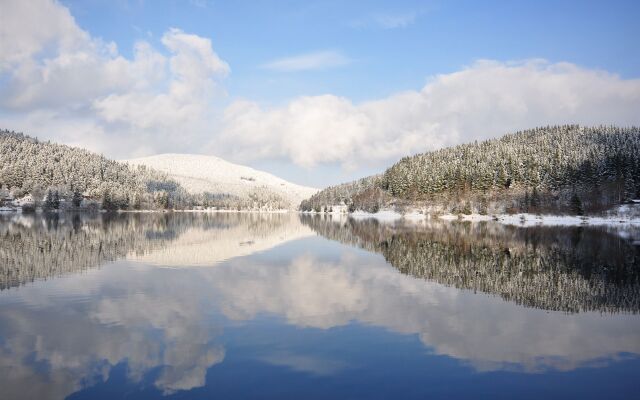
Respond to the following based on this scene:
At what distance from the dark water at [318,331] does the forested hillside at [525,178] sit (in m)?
115

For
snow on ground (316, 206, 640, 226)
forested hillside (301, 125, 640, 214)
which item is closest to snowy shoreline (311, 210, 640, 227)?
snow on ground (316, 206, 640, 226)

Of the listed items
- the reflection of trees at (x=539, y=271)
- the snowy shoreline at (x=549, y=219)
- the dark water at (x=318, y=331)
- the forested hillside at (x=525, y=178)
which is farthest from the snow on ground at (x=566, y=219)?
the dark water at (x=318, y=331)

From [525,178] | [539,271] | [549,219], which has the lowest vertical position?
[539,271]

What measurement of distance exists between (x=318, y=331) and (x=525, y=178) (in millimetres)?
153189

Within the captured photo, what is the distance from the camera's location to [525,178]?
154500 millimetres

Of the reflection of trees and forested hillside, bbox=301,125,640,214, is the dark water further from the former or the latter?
forested hillside, bbox=301,125,640,214

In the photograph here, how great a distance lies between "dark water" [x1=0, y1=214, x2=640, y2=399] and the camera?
41.4 ft

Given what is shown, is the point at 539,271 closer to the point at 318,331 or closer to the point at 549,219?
the point at 318,331

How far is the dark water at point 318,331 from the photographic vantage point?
12625mm

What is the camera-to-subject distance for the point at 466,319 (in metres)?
19.4

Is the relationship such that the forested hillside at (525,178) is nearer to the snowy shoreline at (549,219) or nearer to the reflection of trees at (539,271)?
the snowy shoreline at (549,219)

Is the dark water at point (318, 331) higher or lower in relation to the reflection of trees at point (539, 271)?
lower

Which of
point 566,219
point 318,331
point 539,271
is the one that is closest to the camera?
point 318,331

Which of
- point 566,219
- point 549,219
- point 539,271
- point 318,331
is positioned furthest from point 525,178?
point 318,331
